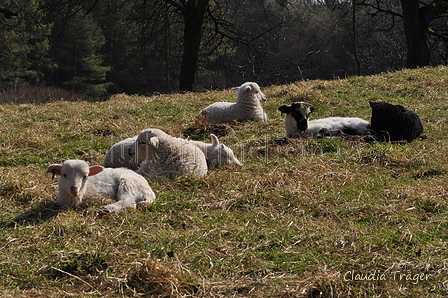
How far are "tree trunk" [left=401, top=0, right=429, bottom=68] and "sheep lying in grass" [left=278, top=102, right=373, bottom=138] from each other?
13.9 metres

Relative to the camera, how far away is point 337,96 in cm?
1234

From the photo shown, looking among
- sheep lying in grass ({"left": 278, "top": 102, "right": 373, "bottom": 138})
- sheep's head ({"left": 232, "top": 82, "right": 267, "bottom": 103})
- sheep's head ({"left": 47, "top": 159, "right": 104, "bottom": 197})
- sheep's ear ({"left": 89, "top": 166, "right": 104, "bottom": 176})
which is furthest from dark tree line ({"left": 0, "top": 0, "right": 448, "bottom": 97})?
sheep's head ({"left": 47, "top": 159, "right": 104, "bottom": 197})

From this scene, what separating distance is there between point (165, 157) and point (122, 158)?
2.73ft

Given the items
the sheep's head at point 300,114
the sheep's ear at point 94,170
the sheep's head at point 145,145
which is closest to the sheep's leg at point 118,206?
the sheep's ear at point 94,170

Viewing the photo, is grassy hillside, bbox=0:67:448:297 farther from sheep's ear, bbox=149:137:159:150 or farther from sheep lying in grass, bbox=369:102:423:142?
sheep's ear, bbox=149:137:159:150

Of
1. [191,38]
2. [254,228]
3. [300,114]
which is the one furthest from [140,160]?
[191,38]

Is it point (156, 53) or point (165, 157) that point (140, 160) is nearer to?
point (165, 157)

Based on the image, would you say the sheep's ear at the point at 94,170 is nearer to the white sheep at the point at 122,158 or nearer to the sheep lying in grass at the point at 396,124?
the white sheep at the point at 122,158

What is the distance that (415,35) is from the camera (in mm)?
21109

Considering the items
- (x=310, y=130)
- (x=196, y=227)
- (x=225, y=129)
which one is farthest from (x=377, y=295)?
(x=225, y=129)

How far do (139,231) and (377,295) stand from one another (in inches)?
87.5

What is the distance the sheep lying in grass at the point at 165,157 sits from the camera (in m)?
6.53

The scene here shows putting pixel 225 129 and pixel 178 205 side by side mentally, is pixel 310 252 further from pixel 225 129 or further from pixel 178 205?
pixel 225 129

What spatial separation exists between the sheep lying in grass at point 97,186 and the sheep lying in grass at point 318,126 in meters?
3.84
